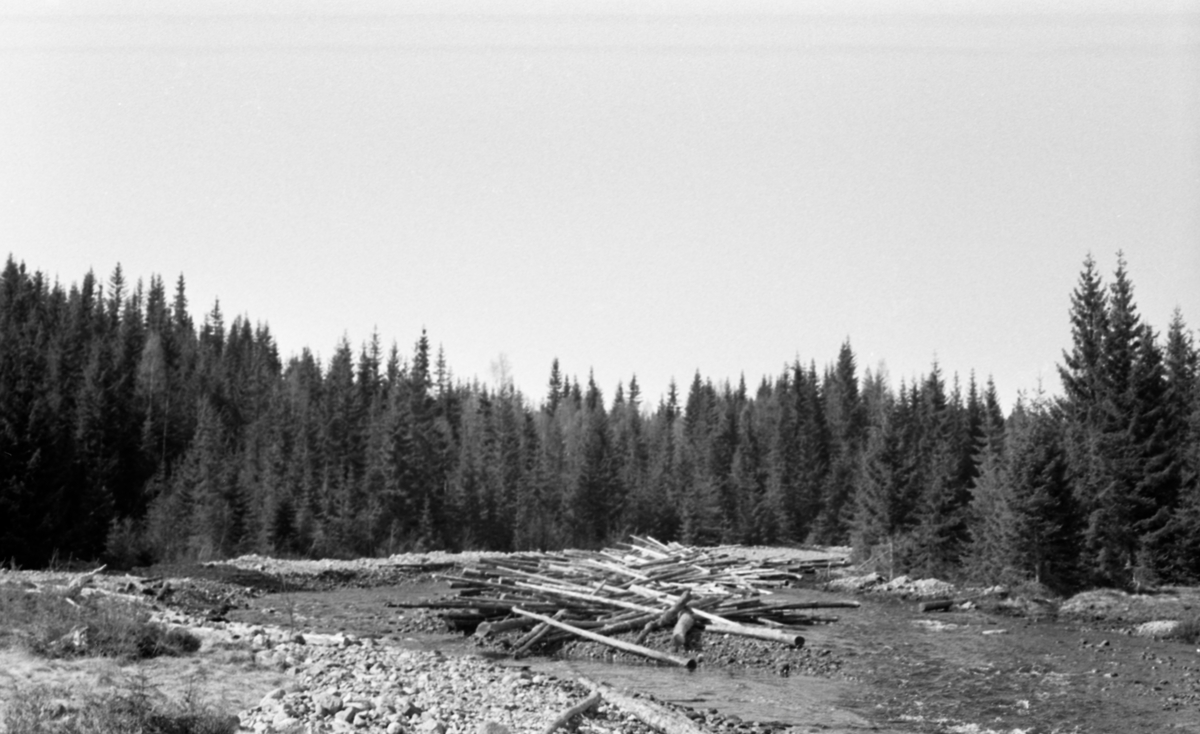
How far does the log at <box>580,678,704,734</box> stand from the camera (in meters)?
12.0

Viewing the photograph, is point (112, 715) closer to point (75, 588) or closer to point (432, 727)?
point (432, 727)

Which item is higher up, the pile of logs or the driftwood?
the driftwood

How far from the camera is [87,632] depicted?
508 inches

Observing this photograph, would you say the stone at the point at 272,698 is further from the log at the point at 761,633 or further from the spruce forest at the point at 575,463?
the spruce forest at the point at 575,463

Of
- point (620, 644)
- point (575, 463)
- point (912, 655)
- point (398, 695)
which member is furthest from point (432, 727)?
point (575, 463)

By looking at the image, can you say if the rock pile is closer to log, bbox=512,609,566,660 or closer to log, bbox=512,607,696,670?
→ log, bbox=512,609,566,660

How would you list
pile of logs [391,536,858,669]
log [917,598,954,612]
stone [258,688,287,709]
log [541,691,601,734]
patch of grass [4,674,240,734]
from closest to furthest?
patch of grass [4,674,240,734] → stone [258,688,287,709] → log [541,691,601,734] → pile of logs [391,536,858,669] → log [917,598,954,612]

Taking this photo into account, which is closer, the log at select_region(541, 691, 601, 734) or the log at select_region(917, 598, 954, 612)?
the log at select_region(541, 691, 601, 734)

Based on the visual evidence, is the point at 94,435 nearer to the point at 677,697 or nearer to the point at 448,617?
the point at 448,617

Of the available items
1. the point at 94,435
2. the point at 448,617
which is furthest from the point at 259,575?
the point at 94,435

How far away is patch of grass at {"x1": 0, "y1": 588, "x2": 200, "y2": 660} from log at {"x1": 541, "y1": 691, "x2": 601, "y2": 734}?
610 cm

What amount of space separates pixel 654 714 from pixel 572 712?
1.44m

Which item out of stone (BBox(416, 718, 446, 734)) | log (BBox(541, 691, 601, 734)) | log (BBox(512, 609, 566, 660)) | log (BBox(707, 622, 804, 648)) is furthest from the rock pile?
log (BBox(707, 622, 804, 648))

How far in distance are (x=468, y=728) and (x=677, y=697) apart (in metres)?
5.60
